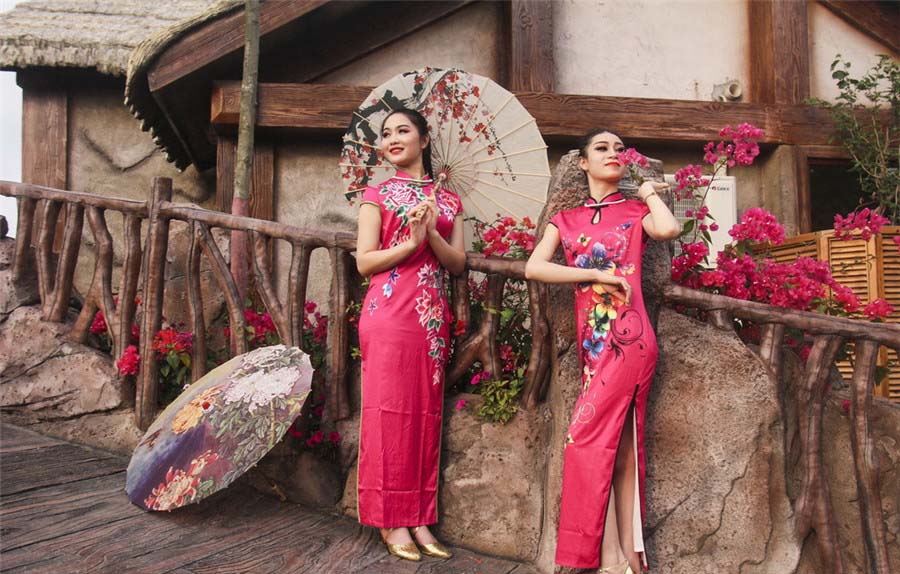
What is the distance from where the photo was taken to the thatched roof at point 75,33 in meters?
6.25

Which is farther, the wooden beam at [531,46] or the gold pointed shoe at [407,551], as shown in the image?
the wooden beam at [531,46]

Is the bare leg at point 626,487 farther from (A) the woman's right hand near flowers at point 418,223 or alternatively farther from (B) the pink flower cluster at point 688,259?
(A) the woman's right hand near flowers at point 418,223

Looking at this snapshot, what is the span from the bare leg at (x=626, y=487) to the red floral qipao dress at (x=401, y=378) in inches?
31.6

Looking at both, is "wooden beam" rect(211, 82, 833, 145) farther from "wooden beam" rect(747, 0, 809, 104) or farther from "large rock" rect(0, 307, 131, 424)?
"large rock" rect(0, 307, 131, 424)

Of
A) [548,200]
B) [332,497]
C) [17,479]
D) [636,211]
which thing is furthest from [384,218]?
[17,479]

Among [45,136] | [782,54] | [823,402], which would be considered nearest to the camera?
[823,402]

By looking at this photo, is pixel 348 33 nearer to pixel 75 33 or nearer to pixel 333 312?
pixel 75 33

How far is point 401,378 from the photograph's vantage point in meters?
3.14

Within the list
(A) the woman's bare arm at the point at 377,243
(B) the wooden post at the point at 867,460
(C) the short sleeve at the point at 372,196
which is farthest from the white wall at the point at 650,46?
(B) the wooden post at the point at 867,460

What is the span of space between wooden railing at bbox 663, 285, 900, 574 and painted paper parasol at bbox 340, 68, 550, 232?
1163mm

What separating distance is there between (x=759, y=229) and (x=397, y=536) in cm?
204

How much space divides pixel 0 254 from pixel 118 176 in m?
2.66

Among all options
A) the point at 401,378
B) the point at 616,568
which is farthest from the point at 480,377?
the point at 616,568

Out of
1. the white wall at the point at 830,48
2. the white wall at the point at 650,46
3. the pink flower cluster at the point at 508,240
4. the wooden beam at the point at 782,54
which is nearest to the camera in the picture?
the pink flower cluster at the point at 508,240
